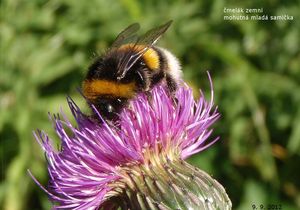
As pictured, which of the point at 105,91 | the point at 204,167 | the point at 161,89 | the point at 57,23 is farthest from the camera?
the point at 57,23

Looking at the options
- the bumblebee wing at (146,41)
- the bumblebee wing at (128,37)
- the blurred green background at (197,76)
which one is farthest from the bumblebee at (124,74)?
the blurred green background at (197,76)

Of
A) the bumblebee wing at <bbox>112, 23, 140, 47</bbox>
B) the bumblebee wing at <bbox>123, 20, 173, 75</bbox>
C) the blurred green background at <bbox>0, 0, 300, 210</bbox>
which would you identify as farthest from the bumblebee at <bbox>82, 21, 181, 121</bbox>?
the blurred green background at <bbox>0, 0, 300, 210</bbox>

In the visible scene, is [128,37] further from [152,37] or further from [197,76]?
[197,76]

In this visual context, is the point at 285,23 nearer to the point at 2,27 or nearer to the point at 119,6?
the point at 119,6

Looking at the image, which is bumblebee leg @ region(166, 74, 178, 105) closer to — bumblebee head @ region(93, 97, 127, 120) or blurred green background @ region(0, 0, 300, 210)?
bumblebee head @ region(93, 97, 127, 120)

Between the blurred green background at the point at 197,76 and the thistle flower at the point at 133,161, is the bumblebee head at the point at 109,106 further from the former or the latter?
the blurred green background at the point at 197,76

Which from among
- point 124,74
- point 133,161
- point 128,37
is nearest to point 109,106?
point 124,74

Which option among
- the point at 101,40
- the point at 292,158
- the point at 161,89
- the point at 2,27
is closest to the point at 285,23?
the point at 292,158
